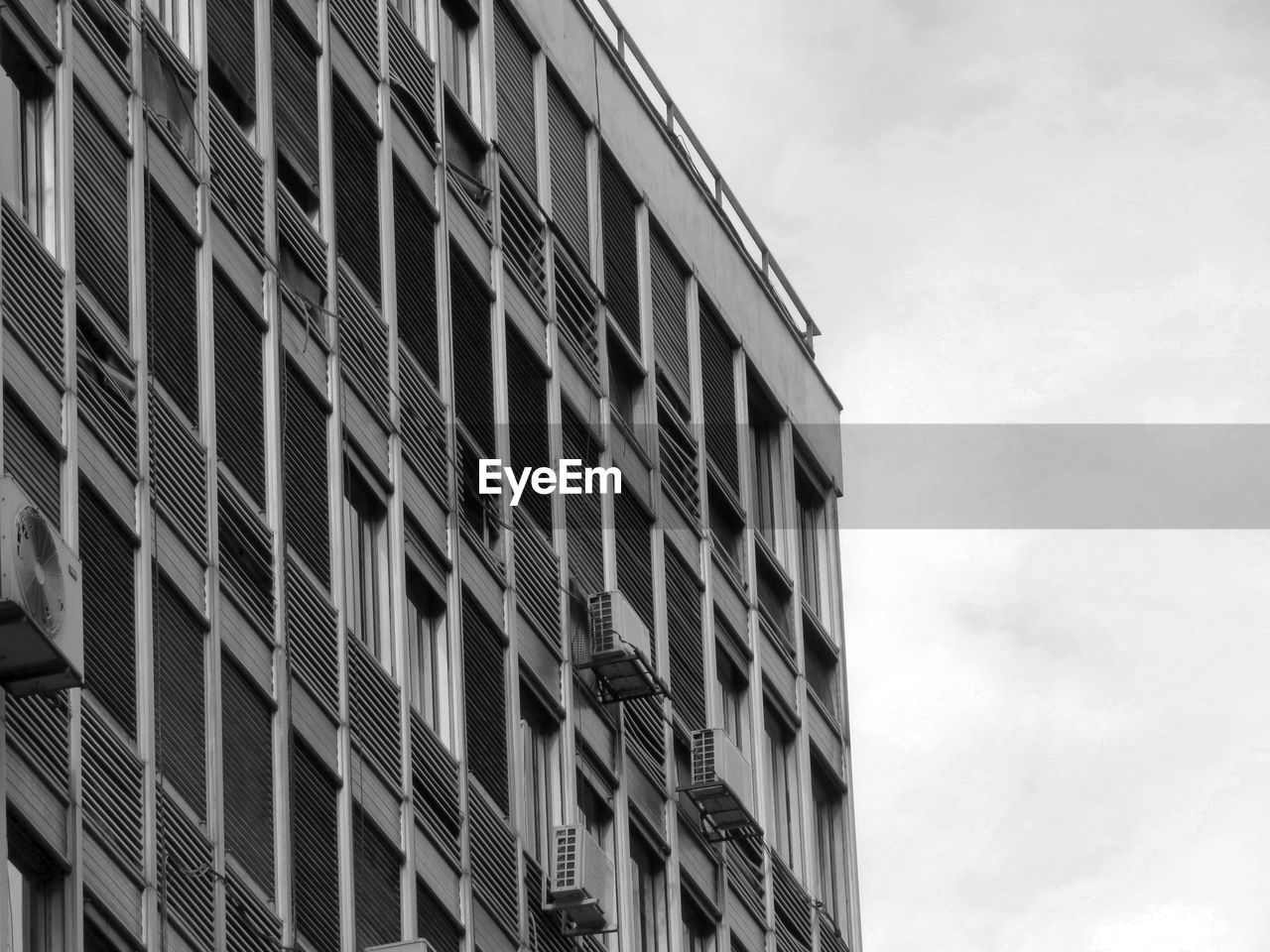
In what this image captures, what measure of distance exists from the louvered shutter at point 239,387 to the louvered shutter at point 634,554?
31.5ft

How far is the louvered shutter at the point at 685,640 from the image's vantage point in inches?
1656

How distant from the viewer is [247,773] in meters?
30.0

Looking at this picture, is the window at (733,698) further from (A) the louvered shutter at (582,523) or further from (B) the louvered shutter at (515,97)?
(B) the louvered shutter at (515,97)

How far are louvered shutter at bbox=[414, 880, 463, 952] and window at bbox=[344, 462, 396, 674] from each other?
6.91 feet

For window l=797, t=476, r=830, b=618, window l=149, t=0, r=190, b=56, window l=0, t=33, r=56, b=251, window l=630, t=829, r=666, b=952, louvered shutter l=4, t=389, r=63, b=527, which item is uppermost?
window l=797, t=476, r=830, b=618

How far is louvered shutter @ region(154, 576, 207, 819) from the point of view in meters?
28.6

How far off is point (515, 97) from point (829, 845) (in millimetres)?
12009

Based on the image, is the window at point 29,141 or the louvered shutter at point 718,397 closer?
the window at point 29,141

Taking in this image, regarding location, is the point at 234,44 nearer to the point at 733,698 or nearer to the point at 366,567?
the point at 366,567

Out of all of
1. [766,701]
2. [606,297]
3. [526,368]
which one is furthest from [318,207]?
[766,701]

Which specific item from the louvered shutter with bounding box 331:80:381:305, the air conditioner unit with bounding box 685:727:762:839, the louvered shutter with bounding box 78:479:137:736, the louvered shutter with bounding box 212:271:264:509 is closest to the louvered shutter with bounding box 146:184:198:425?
the louvered shutter with bounding box 212:271:264:509

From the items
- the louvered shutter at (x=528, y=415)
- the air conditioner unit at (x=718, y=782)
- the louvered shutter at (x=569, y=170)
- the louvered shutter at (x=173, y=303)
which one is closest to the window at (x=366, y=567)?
the louvered shutter at (x=173, y=303)

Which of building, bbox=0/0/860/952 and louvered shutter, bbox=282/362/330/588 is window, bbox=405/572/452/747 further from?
louvered shutter, bbox=282/362/330/588

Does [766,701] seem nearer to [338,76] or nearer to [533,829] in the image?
[533,829]
